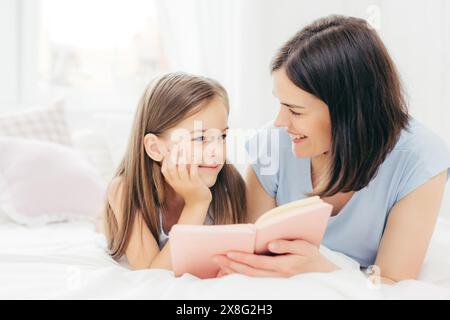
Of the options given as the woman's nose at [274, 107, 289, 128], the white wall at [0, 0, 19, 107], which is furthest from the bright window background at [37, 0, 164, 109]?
the woman's nose at [274, 107, 289, 128]

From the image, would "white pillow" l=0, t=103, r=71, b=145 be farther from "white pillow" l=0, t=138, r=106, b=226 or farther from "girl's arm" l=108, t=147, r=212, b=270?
"girl's arm" l=108, t=147, r=212, b=270

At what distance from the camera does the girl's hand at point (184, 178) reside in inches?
49.4

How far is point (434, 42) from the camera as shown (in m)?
2.04

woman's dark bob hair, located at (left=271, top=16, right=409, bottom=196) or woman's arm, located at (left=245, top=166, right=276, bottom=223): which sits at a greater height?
woman's dark bob hair, located at (left=271, top=16, right=409, bottom=196)

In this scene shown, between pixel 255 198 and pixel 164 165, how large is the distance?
305 millimetres

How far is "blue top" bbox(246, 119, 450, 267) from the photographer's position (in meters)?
1.20

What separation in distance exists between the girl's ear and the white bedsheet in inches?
11.0

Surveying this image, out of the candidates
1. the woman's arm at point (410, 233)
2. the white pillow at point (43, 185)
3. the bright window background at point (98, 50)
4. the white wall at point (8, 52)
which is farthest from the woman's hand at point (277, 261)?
the white wall at point (8, 52)

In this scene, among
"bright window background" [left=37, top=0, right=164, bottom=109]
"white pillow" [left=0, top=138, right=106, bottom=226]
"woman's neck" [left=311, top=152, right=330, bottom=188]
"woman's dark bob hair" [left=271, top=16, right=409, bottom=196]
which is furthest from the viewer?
"bright window background" [left=37, top=0, right=164, bottom=109]

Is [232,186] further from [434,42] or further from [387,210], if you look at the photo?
[434,42]

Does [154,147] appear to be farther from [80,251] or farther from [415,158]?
[415,158]

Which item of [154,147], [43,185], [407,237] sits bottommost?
[43,185]

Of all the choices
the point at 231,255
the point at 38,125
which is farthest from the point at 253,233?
the point at 38,125

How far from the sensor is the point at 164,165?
129 cm
